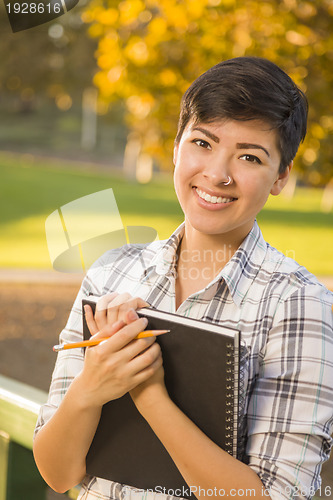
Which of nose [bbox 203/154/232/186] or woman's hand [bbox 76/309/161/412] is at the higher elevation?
nose [bbox 203/154/232/186]

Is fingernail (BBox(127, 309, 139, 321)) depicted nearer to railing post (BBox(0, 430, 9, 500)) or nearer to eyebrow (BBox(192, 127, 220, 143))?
eyebrow (BBox(192, 127, 220, 143))

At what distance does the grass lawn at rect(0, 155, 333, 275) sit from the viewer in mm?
10672

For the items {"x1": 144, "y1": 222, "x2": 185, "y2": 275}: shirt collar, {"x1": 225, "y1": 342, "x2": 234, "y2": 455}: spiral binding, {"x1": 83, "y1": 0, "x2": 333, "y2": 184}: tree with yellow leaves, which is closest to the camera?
{"x1": 225, "y1": 342, "x2": 234, "y2": 455}: spiral binding

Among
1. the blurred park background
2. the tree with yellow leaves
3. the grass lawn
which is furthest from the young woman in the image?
the grass lawn

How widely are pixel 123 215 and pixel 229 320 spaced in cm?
1263

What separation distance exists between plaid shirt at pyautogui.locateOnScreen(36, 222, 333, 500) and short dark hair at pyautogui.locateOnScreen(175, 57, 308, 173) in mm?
262

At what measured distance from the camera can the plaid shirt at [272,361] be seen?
125 cm

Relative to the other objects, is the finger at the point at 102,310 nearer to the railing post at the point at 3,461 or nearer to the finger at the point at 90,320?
the finger at the point at 90,320

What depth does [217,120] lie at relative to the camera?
4.49 feet

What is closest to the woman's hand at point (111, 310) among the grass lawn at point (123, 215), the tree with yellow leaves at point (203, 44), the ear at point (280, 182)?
the ear at point (280, 182)

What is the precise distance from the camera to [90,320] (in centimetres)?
130

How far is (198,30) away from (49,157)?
2671 centimetres

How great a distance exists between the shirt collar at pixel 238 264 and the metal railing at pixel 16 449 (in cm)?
64

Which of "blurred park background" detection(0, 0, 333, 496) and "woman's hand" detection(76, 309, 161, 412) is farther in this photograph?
"blurred park background" detection(0, 0, 333, 496)
